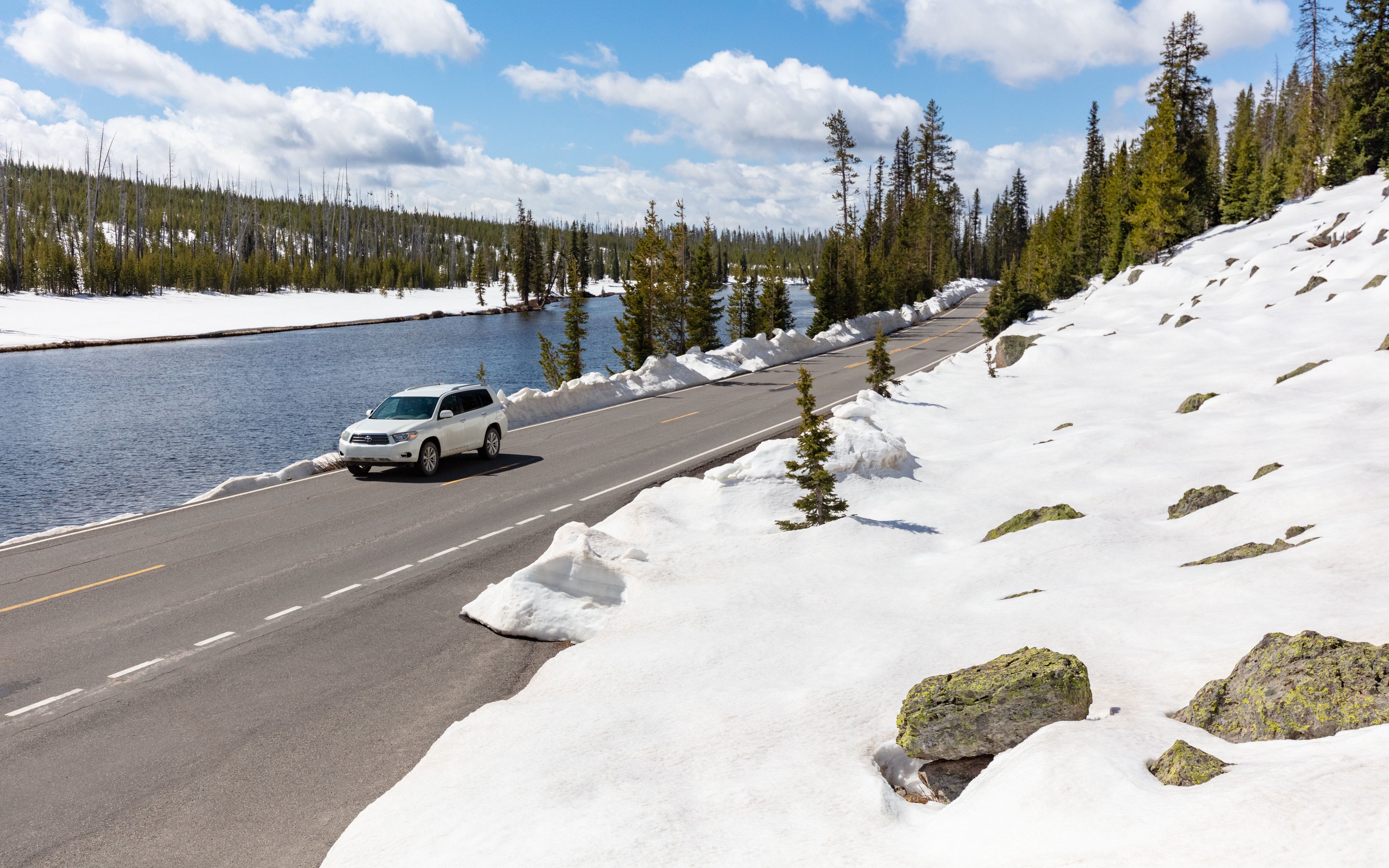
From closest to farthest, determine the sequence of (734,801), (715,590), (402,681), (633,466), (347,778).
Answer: (734,801) < (347,778) < (402,681) < (715,590) < (633,466)

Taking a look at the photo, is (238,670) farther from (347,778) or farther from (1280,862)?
(1280,862)

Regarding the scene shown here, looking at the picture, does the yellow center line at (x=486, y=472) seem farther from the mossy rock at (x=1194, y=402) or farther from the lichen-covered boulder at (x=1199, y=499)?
the mossy rock at (x=1194, y=402)

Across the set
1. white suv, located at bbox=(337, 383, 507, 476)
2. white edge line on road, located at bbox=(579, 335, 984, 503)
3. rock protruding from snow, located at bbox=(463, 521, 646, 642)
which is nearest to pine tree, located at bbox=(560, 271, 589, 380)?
white edge line on road, located at bbox=(579, 335, 984, 503)

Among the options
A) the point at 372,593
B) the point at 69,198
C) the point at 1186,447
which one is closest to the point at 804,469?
the point at 1186,447

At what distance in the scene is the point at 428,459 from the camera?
18812 mm

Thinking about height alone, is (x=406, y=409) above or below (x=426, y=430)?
above

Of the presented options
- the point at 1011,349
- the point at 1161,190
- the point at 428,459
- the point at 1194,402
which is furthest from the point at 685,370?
the point at 1161,190

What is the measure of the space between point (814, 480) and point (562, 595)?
5.44 m

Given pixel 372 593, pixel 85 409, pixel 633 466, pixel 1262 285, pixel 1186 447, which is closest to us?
pixel 372 593

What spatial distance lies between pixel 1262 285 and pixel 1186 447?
2517 centimetres

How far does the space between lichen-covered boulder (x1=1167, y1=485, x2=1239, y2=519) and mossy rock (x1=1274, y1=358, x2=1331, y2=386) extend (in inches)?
366

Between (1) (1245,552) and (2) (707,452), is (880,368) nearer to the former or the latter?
(2) (707,452)

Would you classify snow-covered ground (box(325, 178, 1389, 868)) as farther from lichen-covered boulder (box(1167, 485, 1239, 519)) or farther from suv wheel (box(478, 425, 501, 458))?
suv wheel (box(478, 425, 501, 458))

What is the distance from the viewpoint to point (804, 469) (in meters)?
15.4
